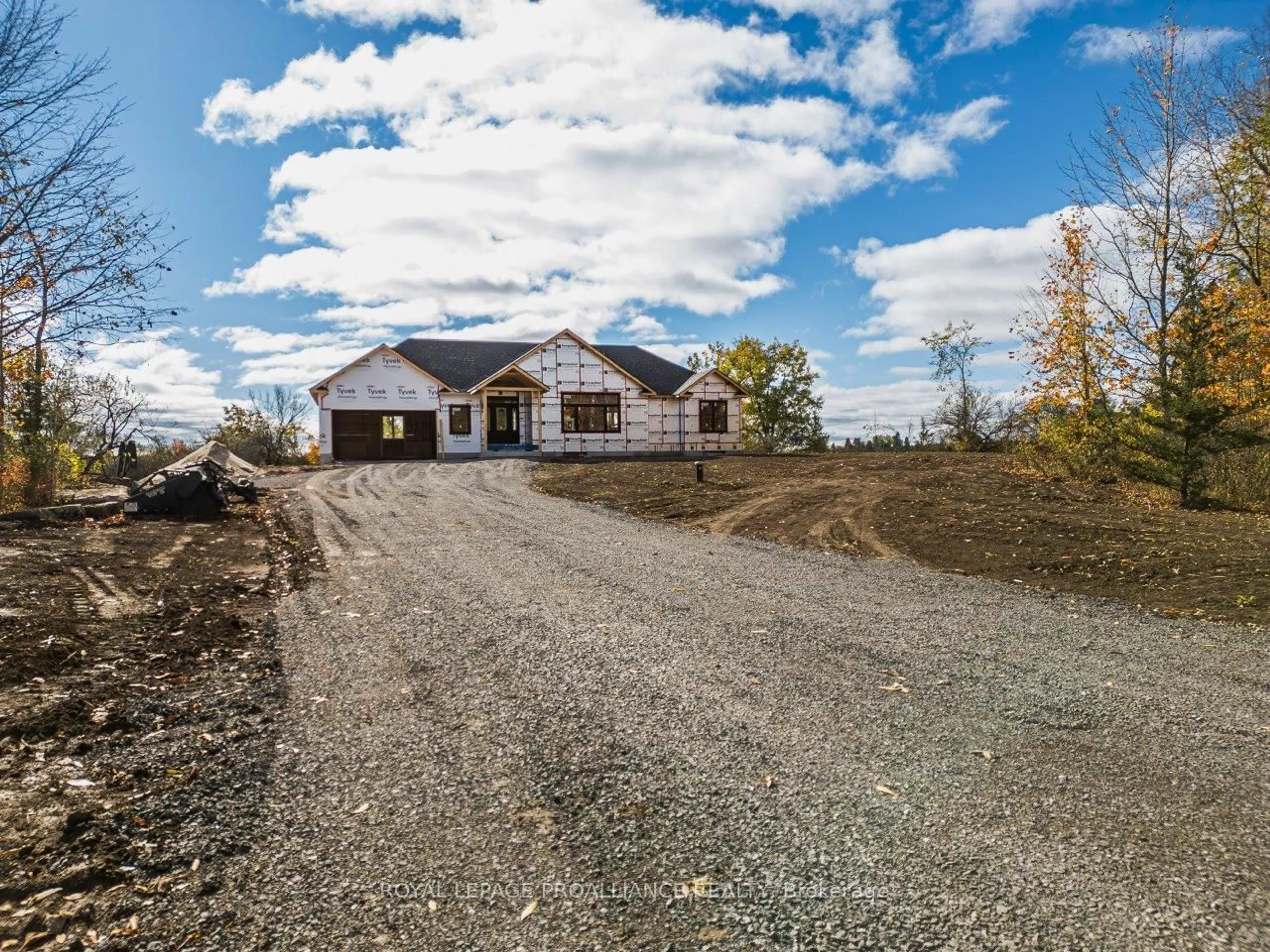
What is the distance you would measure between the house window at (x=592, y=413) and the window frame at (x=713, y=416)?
4455 mm

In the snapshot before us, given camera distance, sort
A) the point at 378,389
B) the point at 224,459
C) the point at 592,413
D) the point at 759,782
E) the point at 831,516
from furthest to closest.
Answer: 1. the point at 592,413
2. the point at 378,389
3. the point at 224,459
4. the point at 831,516
5. the point at 759,782

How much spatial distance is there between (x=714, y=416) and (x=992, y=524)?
25.7 metres

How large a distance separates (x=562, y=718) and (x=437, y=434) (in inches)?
1111

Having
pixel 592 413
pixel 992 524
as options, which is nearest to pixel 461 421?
pixel 592 413

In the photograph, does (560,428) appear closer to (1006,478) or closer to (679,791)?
(1006,478)

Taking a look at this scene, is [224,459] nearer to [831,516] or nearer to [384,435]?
[384,435]

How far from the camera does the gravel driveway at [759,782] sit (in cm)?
225

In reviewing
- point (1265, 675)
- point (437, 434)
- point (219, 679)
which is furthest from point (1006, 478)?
point (437, 434)

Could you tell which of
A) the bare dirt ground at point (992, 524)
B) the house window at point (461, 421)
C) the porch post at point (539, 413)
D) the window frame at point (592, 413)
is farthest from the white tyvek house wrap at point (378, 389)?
the bare dirt ground at point (992, 524)

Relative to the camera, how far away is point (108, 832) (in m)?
2.73

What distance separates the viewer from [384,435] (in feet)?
98.7

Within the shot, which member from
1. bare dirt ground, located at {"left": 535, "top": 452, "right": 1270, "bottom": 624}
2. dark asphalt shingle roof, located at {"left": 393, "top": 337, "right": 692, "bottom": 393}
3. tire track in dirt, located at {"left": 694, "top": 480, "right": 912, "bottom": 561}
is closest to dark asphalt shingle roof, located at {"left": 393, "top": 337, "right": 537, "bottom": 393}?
dark asphalt shingle roof, located at {"left": 393, "top": 337, "right": 692, "bottom": 393}

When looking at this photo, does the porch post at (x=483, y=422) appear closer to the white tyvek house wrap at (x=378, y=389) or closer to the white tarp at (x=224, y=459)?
the white tyvek house wrap at (x=378, y=389)

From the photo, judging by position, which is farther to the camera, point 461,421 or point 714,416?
point 714,416
